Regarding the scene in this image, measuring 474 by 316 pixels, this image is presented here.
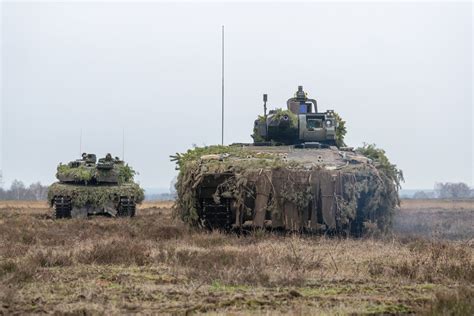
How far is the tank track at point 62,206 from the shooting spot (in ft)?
81.9

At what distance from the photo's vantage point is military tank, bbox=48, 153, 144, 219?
2531 centimetres

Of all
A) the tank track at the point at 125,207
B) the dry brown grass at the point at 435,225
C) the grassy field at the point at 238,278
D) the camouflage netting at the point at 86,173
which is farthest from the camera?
the camouflage netting at the point at 86,173

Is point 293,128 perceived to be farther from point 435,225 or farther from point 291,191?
point 435,225

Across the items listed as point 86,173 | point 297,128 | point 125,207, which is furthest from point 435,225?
point 86,173

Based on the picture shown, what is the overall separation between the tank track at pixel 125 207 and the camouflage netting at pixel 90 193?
9.5 inches

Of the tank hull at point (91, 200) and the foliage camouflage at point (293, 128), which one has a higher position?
the foliage camouflage at point (293, 128)

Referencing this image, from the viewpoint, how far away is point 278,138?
17781 mm

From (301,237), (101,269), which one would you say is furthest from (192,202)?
(101,269)

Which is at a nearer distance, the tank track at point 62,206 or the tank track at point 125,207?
the tank track at point 62,206

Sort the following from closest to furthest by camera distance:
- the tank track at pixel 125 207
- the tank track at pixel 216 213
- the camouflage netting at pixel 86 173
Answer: the tank track at pixel 216 213 < the tank track at pixel 125 207 < the camouflage netting at pixel 86 173

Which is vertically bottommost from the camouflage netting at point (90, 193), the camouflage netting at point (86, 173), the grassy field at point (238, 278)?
the grassy field at point (238, 278)

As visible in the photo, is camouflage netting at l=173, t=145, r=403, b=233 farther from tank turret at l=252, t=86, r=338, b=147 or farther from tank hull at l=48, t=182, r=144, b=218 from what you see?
tank hull at l=48, t=182, r=144, b=218

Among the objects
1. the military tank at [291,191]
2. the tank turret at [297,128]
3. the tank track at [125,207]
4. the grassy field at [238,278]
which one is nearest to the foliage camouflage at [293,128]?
the tank turret at [297,128]

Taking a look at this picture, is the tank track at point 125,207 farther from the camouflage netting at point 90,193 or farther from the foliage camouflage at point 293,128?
the foliage camouflage at point 293,128
